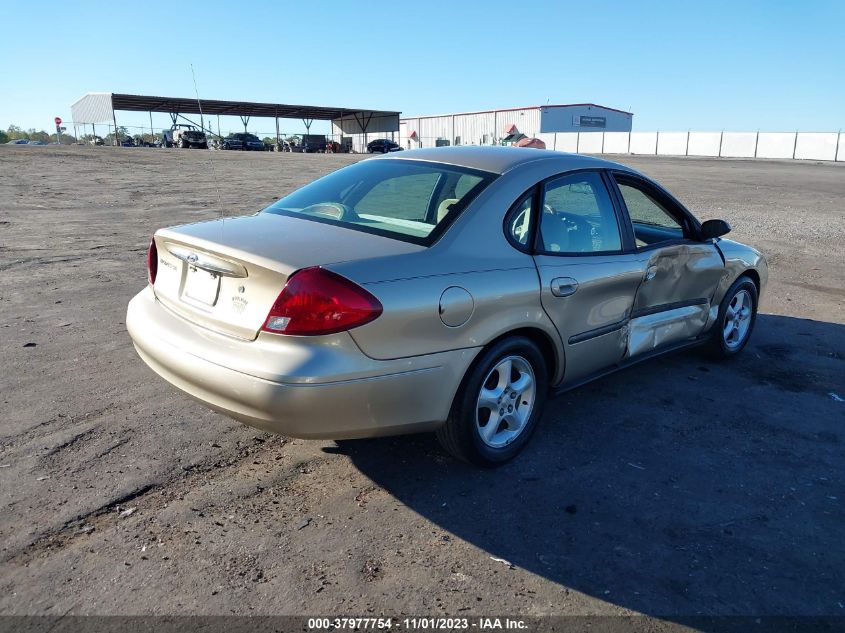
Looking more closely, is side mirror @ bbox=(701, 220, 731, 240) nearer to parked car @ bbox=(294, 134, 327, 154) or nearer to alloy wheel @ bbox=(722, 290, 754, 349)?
alloy wheel @ bbox=(722, 290, 754, 349)

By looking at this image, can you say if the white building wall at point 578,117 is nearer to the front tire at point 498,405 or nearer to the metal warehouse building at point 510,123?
the metal warehouse building at point 510,123

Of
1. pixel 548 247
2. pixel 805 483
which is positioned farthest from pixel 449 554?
pixel 805 483

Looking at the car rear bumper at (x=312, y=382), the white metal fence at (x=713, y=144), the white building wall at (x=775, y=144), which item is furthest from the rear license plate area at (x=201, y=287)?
the white building wall at (x=775, y=144)

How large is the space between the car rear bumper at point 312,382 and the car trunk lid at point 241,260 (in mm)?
108

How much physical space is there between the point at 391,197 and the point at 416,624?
242 centimetres

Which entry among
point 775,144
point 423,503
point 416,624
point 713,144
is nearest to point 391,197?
point 423,503

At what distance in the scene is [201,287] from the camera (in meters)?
3.29

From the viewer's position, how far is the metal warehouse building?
73000 millimetres

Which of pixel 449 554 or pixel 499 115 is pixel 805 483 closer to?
pixel 449 554

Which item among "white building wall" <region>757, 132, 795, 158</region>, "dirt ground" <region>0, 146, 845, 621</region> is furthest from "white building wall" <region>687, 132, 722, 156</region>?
"dirt ground" <region>0, 146, 845, 621</region>

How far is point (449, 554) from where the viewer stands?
2.89 metres

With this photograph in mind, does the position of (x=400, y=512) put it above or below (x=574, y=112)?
below

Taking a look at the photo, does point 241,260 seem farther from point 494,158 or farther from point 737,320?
point 737,320

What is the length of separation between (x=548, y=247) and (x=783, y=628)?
2.10 m
